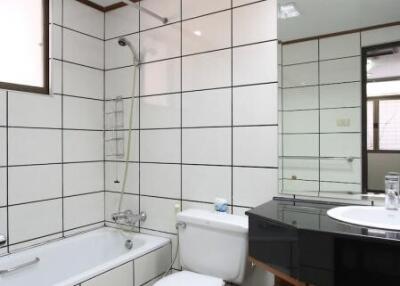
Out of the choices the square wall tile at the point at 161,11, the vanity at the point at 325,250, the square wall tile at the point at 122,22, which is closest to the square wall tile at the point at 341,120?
the vanity at the point at 325,250

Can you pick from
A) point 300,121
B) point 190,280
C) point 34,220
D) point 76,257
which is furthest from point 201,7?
point 76,257

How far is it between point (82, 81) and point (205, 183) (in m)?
1.23

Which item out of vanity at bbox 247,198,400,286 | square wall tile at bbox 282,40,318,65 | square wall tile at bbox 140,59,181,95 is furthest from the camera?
square wall tile at bbox 140,59,181,95

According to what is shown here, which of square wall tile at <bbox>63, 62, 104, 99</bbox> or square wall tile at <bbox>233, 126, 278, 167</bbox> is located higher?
square wall tile at <bbox>63, 62, 104, 99</bbox>

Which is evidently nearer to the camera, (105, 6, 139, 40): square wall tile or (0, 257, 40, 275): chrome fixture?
(0, 257, 40, 275): chrome fixture

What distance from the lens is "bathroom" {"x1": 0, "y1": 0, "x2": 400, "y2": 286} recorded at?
1.48 meters

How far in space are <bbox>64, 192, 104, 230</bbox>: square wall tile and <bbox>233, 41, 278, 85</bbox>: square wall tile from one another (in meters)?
1.44

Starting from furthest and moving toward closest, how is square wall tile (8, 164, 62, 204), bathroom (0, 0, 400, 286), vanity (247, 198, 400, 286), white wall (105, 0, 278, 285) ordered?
square wall tile (8, 164, 62, 204)
white wall (105, 0, 278, 285)
bathroom (0, 0, 400, 286)
vanity (247, 198, 400, 286)

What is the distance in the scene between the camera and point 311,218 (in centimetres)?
131

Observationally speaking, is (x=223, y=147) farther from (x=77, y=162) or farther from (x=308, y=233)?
(x=77, y=162)

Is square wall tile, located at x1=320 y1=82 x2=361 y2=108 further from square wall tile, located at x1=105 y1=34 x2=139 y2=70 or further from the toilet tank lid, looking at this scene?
square wall tile, located at x1=105 y1=34 x2=139 y2=70

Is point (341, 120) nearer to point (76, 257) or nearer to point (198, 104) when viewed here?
point (198, 104)

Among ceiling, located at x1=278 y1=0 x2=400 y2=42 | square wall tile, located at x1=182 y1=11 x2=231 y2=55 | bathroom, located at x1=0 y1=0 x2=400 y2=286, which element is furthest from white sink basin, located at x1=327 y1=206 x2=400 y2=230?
square wall tile, located at x1=182 y1=11 x2=231 y2=55

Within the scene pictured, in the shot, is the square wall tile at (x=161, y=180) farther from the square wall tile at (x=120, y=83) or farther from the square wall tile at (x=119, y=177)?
the square wall tile at (x=120, y=83)
